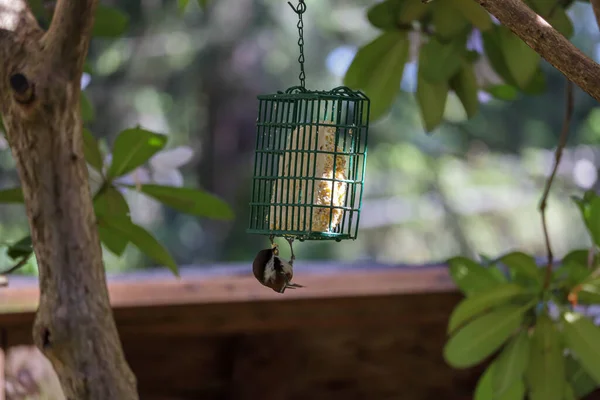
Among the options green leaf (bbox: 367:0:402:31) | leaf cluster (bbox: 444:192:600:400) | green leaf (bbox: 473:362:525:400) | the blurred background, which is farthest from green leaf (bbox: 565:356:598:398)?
the blurred background

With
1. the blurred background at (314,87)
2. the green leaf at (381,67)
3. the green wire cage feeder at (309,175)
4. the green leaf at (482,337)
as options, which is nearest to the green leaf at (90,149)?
the green wire cage feeder at (309,175)

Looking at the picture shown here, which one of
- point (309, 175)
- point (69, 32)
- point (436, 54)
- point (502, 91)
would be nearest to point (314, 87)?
point (502, 91)

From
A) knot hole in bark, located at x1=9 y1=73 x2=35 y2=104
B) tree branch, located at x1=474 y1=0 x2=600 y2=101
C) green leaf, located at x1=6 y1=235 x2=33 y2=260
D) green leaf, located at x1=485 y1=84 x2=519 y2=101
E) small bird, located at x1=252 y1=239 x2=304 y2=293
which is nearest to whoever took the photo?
tree branch, located at x1=474 y1=0 x2=600 y2=101

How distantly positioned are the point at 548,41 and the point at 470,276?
0.86 meters

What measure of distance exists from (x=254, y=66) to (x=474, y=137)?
7.65 feet

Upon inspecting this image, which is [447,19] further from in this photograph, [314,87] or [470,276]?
[314,87]

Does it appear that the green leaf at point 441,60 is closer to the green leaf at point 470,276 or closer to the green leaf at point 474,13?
the green leaf at point 474,13

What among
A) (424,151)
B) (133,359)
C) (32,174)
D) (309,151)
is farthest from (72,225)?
(424,151)

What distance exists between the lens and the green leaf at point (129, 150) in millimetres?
1427

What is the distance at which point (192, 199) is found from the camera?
1519 mm

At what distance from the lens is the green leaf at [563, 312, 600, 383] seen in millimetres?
1430

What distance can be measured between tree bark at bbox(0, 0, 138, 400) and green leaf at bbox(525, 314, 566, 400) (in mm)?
757

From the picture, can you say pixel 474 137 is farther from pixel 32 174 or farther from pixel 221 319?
pixel 32 174

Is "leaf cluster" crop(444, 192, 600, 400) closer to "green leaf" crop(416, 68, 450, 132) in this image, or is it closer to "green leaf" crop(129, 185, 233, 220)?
"green leaf" crop(416, 68, 450, 132)
